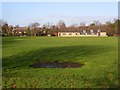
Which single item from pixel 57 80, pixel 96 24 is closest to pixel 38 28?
pixel 96 24

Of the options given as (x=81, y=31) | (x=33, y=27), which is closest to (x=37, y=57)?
(x=33, y=27)

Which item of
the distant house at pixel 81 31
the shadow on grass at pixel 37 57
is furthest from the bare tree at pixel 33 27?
the shadow on grass at pixel 37 57

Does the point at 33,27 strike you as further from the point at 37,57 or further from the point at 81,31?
the point at 37,57

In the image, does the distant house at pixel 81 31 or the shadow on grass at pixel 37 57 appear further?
the distant house at pixel 81 31

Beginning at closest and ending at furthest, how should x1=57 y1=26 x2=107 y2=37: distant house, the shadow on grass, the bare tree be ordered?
the shadow on grass → the bare tree → x1=57 y1=26 x2=107 y2=37: distant house

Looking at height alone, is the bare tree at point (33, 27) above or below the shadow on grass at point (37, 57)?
above

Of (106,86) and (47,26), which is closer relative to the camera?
(106,86)

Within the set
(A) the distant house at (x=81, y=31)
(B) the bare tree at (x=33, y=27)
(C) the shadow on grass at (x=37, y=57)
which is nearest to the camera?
(C) the shadow on grass at (x=37, y=57)

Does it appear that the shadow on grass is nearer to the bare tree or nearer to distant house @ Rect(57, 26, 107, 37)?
the bare tree

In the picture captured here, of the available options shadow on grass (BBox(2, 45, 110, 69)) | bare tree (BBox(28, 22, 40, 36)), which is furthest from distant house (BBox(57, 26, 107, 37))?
shadow on grass (BBox(2, 45, 110, 69))

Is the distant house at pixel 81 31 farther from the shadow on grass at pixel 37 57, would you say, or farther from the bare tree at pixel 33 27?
the shadow on grass at pixel 37 57

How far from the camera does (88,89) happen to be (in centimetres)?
956

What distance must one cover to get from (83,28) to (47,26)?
2733cm

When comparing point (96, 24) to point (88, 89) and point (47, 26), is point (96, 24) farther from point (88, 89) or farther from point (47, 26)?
point (88, 89)
